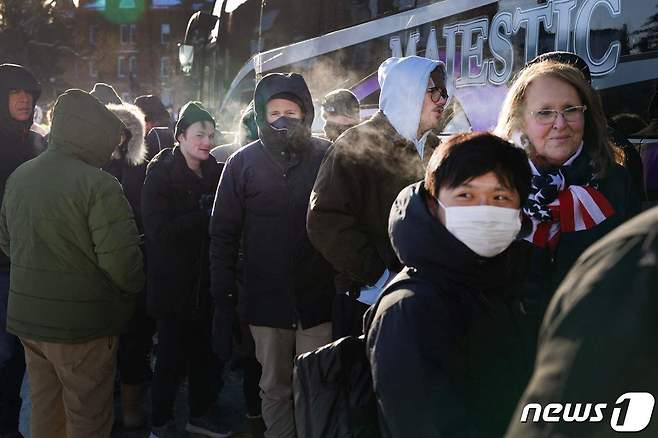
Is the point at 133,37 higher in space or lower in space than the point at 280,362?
higher

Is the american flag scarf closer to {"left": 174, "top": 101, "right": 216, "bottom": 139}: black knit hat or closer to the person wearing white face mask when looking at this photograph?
the person wearing white face mask

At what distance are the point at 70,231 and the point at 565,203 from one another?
2109 millimetres

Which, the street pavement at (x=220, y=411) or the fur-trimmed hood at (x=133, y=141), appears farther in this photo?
the fur-trimmed hood at (x=133, y=141)

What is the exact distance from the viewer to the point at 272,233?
3.37m

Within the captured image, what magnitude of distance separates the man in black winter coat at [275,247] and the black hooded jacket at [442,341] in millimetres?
1697

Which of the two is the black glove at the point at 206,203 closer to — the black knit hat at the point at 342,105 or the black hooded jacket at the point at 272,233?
the black hooded jacket at the point at 272,233

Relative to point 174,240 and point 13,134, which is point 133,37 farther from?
point 174,240

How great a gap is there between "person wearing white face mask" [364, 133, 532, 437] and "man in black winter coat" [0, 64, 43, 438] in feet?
9.60

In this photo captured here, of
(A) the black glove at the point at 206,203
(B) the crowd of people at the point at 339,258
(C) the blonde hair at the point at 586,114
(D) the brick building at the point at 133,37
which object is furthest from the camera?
(D) the brick building at the point at 133,37

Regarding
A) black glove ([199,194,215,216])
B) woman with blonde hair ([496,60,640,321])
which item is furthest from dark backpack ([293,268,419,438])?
black glove ([199,194,215,216])

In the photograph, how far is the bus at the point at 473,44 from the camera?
3109mm

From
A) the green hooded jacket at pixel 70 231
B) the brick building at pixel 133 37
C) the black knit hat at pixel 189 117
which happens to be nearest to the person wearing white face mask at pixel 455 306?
the green hooded jacket at pixel 70 231

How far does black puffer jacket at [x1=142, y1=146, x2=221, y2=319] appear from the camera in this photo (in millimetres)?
3836

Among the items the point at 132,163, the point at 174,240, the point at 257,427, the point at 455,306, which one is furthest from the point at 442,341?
the point at 132,163
